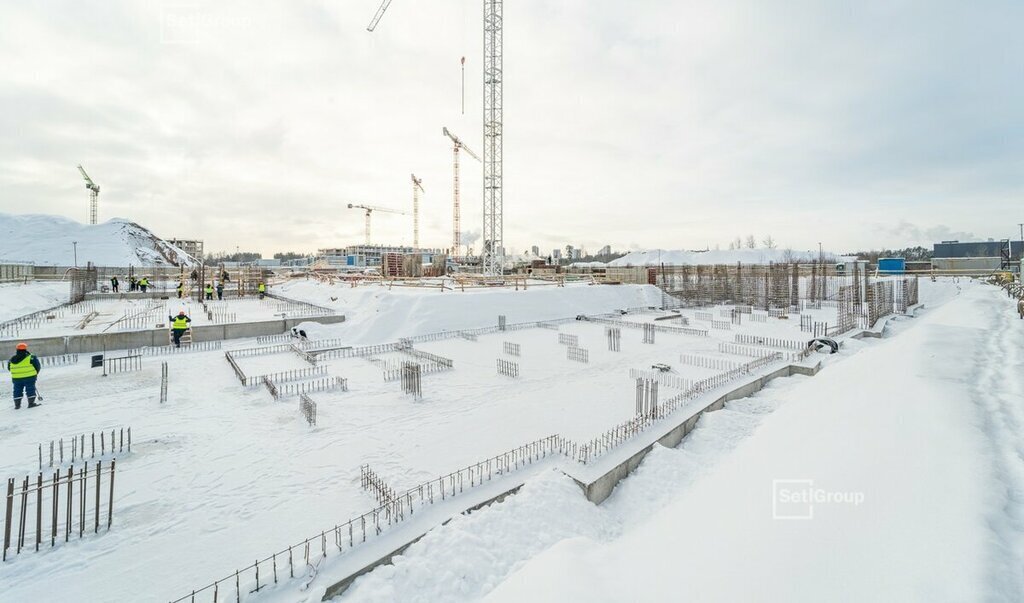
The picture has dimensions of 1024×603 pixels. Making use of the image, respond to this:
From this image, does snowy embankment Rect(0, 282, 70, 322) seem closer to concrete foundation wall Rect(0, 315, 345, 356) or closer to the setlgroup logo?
concrete foundation wall Rect(0, 315, 345, 356)

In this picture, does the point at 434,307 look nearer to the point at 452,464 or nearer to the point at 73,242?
the point at 452,464

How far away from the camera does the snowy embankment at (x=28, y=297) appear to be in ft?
74.5

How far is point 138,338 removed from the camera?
16.5 m

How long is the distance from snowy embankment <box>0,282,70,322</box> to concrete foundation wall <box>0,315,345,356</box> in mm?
10082

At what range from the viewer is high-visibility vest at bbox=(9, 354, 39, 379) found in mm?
9211

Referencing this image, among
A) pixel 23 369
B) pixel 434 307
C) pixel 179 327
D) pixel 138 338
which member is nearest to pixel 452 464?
pixel 23 369

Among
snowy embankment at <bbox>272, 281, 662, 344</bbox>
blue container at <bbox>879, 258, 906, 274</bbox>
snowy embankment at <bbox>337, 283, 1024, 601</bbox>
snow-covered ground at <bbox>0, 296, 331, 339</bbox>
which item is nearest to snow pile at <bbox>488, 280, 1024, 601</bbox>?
snowy embankment at <bbox>337, 283, 1024, 601</bbox>

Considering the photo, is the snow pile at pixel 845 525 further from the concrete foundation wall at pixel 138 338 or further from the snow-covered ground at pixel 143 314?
the snow-covered ground at pixel 143 314

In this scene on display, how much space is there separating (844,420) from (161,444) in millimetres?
12373

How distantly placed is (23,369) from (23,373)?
123 millimetres

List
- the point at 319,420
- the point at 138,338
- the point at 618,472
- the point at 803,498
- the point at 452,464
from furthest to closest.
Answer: the point at 138,338 → the point at 319,420 → the point at 452,464 → the point at 618,472 → the point at 803,498

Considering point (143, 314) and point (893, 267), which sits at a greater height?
point (893, 267)

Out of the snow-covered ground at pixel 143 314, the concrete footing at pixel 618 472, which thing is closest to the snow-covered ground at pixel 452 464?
the concrete footing at pixel 618 472

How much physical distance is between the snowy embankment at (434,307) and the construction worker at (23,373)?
32.4 ft
